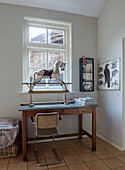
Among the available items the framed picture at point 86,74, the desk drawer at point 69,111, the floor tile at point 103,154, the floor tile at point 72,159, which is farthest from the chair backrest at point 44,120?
the framed picture at point 86,74

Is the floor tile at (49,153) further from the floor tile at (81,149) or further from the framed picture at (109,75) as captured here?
the framed picture at (109,75)

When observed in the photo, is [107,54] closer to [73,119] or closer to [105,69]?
[105,69]

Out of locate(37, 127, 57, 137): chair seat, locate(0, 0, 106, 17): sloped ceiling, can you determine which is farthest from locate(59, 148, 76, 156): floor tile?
locate(0, 0, 106, 17): sloped ceiling

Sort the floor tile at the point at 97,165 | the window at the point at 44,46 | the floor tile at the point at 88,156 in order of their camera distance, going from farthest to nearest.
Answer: the window at the point at 44,46
the floor tile at the point at 88,156
the floor tile at the point at 97,165

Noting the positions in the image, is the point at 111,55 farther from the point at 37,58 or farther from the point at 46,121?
the point at 46,121

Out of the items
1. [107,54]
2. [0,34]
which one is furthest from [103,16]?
[0,34]

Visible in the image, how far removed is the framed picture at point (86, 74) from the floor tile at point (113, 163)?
4.89ft

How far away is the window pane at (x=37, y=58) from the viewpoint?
300 centimetres

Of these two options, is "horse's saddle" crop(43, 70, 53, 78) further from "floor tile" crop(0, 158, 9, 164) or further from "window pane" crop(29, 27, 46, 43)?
"floor tile" crop(0, 158, 9, 164)

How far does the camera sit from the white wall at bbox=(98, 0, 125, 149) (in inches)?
99.7

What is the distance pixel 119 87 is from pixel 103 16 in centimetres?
173

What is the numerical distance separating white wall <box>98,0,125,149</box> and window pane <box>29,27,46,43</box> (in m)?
1.36

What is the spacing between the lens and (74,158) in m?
2.26

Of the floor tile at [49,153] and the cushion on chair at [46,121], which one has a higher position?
the cushion on chair at [46,121]
